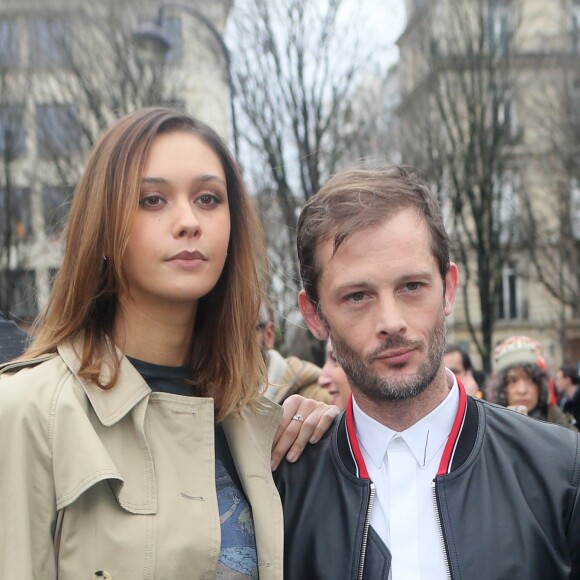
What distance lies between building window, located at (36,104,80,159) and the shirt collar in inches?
626

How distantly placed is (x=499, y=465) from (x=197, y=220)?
116cm

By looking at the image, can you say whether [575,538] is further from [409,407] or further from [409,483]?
[409,407]

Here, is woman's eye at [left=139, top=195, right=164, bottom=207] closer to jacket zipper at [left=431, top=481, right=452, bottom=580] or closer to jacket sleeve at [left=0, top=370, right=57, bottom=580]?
jacket sleeve at [left=0, top=370, right=57, bottom=580]

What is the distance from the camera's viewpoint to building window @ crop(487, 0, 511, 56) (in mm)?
18016

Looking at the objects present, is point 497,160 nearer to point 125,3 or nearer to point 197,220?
point 125,3

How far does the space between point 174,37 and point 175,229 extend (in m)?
17.4

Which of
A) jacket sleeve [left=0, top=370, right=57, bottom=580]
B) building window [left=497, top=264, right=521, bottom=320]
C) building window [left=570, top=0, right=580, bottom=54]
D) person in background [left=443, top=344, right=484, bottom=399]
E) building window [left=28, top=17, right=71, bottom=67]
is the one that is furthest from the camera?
building window [left=497, top=264, right=521, bottom=320]

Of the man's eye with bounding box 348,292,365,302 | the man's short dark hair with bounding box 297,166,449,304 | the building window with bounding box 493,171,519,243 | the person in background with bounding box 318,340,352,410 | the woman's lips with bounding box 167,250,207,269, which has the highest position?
the building window with bounding box 493,171,519,243

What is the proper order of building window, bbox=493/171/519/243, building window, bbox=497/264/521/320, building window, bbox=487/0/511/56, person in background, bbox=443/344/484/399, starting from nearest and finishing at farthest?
1. person in background, bbox=443/344/484/399
2. building window, bbox=487/0/511/56
3. building window, bbox=493/171/519/243
4. building window, bbox=497/264/521/320

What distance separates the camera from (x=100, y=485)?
2137 millimetres

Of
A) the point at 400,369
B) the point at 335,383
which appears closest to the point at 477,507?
the point at 400,369

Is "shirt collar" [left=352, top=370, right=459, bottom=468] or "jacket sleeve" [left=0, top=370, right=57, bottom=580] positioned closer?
"jacket sleeve" [left=0, top=370, right=57, bottom=580]

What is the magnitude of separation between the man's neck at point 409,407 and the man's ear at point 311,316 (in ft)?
1.08

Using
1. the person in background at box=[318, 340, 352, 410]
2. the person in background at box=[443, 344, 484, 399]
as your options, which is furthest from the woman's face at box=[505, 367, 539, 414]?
the person in background at box=[318, 340, 352, 410]
